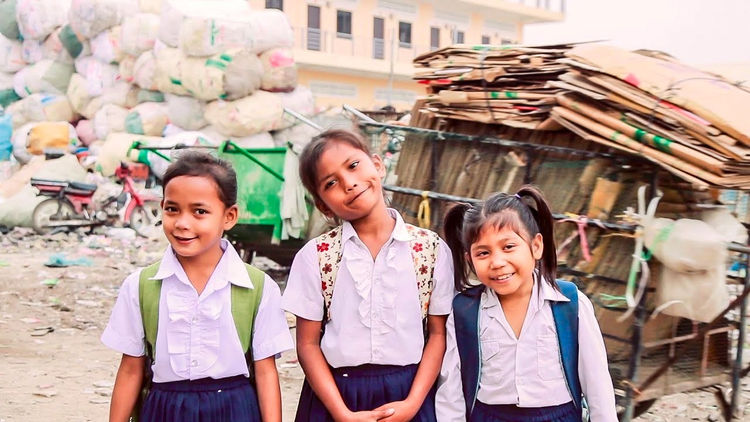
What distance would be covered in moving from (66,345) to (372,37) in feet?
65.1

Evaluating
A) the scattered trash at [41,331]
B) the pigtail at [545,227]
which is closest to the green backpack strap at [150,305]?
the pigtail at [545,227]

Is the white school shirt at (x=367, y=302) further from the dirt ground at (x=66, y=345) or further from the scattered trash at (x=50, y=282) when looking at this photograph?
the scattered trash at (x=50, y=282)

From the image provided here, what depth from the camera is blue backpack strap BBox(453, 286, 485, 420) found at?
2100mm

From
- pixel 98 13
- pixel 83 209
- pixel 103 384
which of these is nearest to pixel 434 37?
pixel 98 13

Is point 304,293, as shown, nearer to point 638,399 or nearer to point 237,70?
point 638,399

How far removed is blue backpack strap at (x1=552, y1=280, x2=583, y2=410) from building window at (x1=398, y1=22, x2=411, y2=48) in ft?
76.6

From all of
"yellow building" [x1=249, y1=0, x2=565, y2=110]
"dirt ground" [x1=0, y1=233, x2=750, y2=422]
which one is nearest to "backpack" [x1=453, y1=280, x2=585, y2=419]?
"dirt ground" [x1=0, y1=233, x2=750, y2=422]

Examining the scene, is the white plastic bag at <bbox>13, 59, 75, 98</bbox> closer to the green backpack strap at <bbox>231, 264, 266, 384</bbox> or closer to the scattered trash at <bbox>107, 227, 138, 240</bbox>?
the scattered trash at <bbox>107, 227, 138, 240</bbox>

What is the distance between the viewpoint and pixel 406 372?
2127mm

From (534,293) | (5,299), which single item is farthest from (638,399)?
(5,299)

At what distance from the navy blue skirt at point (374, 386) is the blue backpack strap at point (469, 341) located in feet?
0.40

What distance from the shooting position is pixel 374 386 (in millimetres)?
2100

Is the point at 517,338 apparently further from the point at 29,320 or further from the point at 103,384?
the point at 29,320

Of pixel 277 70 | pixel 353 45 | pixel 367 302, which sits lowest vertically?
pixel 367 302
